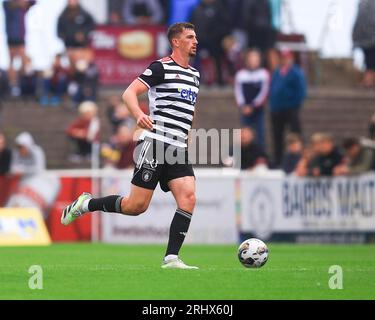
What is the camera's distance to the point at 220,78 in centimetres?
3114

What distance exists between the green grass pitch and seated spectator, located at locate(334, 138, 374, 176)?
620 centimetres

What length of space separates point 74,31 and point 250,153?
6897mm

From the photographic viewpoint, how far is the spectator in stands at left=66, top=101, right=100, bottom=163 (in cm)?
2781

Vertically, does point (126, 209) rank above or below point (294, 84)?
below

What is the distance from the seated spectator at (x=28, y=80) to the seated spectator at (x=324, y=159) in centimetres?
838

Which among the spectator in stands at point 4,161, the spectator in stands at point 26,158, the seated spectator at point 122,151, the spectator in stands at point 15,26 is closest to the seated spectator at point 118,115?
the seated spectator at point 122,151

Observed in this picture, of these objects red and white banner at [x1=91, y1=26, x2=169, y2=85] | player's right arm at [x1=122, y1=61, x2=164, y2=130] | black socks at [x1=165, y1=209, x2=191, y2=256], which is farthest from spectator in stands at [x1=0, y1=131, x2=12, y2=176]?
black socks at [x1=165, y1=209, x2=191, y2=256]

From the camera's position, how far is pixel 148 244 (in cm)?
2473

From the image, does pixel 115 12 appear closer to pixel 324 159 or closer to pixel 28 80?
pixel 28 80

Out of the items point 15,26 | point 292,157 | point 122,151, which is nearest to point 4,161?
point 122,151

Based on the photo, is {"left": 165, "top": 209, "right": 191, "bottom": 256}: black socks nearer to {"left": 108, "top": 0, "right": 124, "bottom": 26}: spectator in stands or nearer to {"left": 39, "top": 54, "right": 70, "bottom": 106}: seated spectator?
{"left": 39, "top": 54, "right": 70, "bottom": 106}: seated spectator

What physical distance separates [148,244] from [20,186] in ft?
10.5
